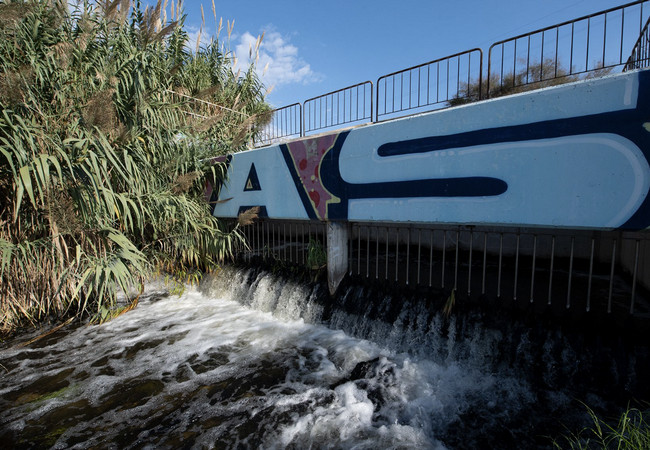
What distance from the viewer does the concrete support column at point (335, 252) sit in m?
4.71

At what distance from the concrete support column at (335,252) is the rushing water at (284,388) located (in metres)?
0.38

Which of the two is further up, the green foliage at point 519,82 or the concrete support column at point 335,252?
the green foliage at point 519,82

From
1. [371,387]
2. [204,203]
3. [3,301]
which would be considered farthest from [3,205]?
[371,387]

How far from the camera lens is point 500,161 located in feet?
10.1

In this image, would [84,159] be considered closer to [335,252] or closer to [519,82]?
[335,252]

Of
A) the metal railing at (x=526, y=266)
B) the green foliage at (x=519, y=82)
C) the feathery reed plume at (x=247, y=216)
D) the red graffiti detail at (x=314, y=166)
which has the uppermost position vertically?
the green foliage at (x=519, y=82)

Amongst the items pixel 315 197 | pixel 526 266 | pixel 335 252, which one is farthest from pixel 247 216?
pixel 526 266

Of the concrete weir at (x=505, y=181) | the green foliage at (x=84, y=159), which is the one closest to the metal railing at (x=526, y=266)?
the concrete weir at (x=505, y=181)

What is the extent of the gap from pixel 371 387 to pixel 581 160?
9.16 feet

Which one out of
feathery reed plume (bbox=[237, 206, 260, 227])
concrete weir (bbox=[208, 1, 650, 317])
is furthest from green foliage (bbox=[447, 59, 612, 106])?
feathery reed plume (bbox=[237, 206, 260, 227])

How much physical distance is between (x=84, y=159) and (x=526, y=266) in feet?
21.9

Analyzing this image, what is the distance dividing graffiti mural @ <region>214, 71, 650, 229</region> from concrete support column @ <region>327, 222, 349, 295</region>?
224 mm

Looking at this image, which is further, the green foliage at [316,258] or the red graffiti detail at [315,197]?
the green foliage at [316,258]

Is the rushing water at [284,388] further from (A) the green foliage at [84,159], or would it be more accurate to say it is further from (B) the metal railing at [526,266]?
(A) the green foliage at [84,159]
